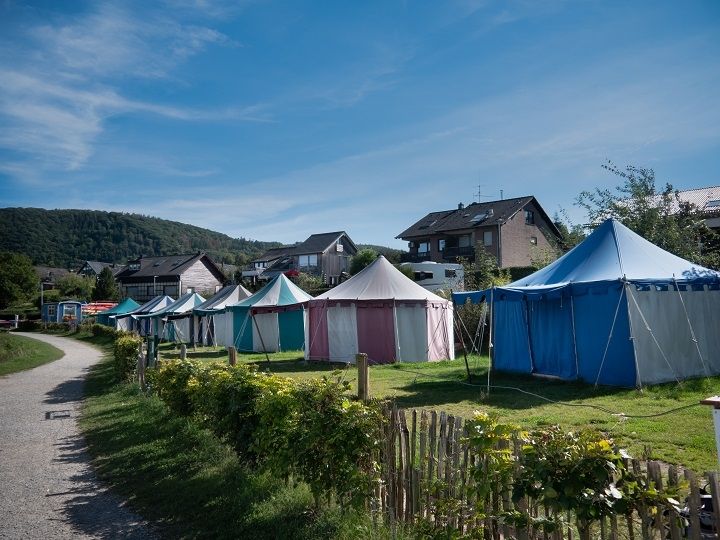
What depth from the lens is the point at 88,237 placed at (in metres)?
129

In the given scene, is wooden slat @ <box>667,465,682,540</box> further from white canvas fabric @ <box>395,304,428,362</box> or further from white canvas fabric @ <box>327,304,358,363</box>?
white canvas fabric @ <box>327,304,358,363</box>

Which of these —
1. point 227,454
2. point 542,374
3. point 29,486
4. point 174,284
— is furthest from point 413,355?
point 174,284

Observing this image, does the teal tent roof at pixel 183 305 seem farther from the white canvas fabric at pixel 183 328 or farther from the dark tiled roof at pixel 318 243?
the dark tiled roof at pixel 318 243

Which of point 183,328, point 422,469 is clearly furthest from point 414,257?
point 422,469

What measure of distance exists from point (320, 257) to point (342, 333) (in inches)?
1796

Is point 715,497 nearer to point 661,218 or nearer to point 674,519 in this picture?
point 674,519

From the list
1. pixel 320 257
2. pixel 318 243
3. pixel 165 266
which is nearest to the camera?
pixel 320 257

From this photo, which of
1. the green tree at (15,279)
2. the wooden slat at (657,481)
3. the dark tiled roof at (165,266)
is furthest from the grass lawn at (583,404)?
the green tree at (15,279)

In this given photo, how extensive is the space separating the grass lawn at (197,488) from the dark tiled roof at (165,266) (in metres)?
61.1

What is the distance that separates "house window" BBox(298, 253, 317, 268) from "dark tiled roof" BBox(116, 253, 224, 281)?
13.3 meters

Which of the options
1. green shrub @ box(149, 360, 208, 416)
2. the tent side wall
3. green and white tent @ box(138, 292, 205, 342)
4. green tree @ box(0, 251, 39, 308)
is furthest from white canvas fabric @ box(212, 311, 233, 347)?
green tree @ box(0, 251, 39, 308)

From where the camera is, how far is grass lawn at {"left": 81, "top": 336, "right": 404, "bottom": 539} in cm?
463

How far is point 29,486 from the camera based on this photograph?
21.6 ft

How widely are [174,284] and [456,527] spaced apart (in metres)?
68.4
